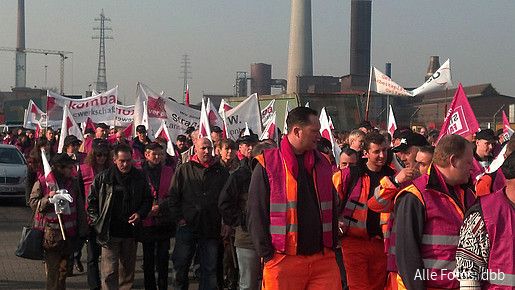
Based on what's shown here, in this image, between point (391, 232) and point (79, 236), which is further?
point (79, 236)

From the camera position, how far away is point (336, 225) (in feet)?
21.0

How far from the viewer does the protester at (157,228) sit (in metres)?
9.51

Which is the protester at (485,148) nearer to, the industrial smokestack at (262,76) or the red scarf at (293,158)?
the red scarf at (293,158)

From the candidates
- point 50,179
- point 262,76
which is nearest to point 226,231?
point 50,179

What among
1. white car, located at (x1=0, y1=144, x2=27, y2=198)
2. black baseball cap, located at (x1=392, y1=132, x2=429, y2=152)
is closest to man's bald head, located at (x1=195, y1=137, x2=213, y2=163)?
black baseball cap, located at (x1=392, y1=132, x2=429, y2=152)

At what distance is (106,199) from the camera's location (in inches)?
357

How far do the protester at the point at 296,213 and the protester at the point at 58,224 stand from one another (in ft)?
10.8

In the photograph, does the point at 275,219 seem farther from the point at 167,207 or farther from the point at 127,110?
the point at 127,110

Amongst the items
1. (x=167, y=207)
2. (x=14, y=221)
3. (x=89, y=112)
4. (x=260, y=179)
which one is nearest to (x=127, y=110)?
(x=89, y=112)

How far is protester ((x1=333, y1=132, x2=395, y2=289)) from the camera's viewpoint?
7402 millimetres

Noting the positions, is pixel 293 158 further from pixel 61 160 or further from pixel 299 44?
pixel 299 44

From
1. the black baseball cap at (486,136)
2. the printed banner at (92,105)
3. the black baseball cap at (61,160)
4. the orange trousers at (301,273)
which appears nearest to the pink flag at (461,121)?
the black baseball cap at (486,136)

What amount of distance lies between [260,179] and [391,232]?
1043 mm

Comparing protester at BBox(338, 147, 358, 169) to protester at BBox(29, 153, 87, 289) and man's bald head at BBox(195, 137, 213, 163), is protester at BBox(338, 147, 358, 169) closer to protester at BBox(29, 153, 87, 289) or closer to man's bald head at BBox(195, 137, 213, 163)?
man's bald head at BBox(195, 137, 213, 163)
